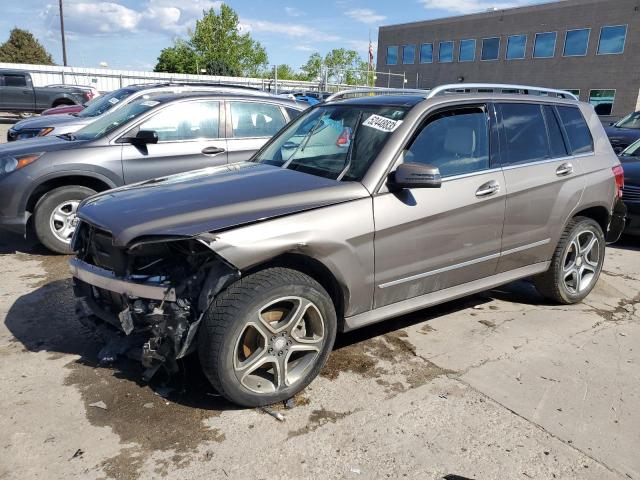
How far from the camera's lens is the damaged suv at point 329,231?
2760 mm

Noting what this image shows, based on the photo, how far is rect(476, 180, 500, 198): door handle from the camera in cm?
369

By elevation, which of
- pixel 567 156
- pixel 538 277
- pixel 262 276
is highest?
pixel 567 156

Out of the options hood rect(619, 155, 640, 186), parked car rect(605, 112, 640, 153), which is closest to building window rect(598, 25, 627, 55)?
parked car rect(605, 112, 640, 153)

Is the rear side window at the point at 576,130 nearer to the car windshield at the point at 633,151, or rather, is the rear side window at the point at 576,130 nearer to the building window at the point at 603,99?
the car windshield at the point at 633,151

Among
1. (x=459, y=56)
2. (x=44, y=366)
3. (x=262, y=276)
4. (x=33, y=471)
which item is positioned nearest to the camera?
(x=33, y=471)

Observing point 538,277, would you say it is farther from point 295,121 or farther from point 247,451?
point 247,451

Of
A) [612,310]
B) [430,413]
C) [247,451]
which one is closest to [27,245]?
[247,451]

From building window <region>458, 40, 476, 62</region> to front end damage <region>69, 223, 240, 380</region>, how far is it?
4237cm

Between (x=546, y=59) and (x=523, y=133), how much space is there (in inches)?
1457

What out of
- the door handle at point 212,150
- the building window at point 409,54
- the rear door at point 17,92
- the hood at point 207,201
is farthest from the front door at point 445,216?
the building window at point 409,54

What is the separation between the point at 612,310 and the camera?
4.65 m

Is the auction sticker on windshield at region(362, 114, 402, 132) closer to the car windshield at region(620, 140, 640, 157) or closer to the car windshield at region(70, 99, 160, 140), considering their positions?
the car windshield at region(70, 99, 160, 140)

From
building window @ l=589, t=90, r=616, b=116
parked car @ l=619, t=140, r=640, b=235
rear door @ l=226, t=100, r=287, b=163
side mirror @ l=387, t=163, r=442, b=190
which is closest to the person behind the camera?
side mirror @ l=387, t=163, r=442, b=190

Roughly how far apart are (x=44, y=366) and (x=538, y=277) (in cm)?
400
